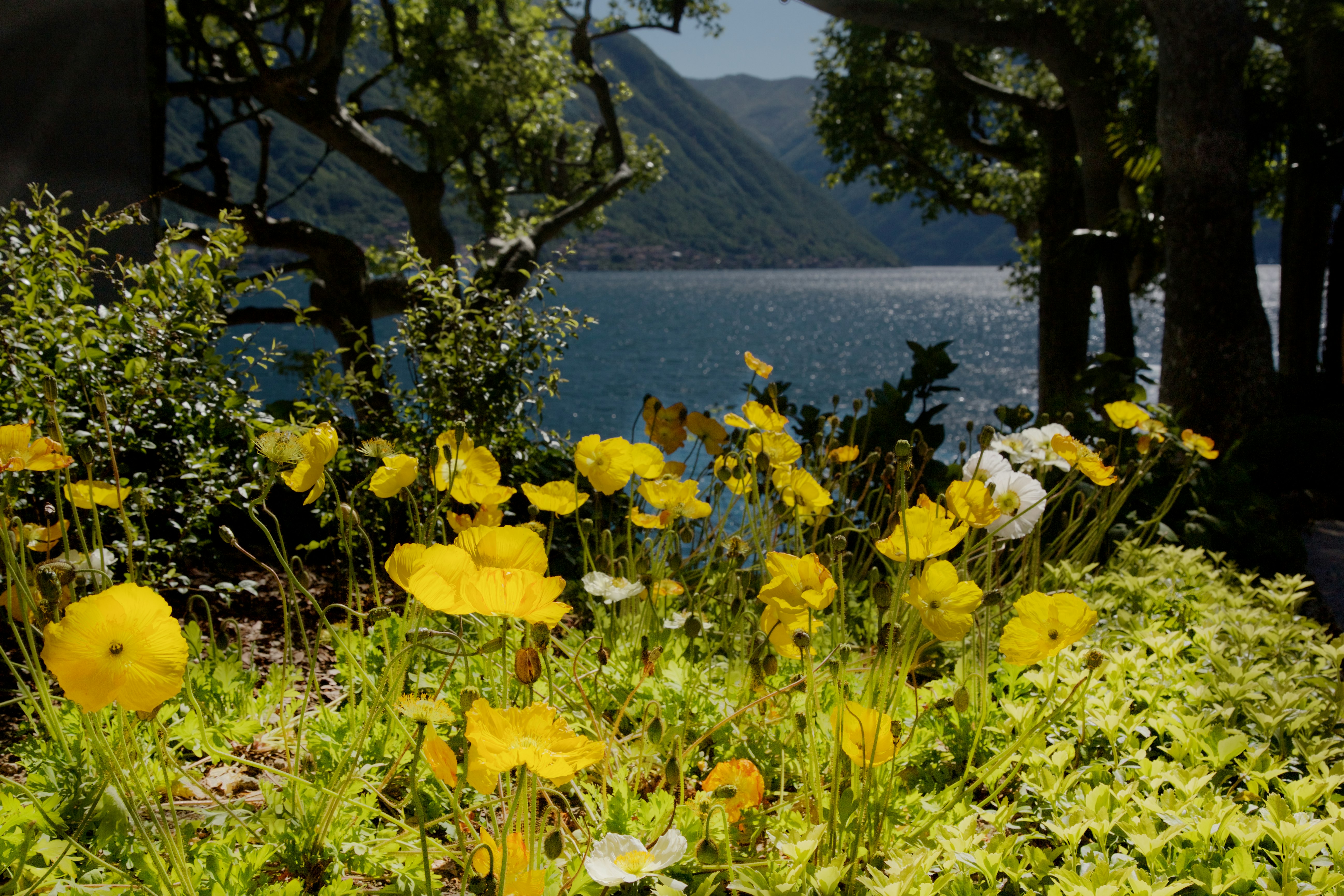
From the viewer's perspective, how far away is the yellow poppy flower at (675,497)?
1.74 meters

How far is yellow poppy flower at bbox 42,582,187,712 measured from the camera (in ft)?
2.74

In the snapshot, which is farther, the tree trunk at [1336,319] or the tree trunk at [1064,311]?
the tree trunk at [1064,311]

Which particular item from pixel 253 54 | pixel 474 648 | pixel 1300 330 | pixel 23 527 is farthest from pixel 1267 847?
pixel 253 54

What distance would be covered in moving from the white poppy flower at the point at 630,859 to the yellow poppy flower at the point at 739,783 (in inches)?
7.1

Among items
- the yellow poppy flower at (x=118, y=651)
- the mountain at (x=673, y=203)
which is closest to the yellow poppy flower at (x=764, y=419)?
the yellow poppy flower at (x=118, y=651)

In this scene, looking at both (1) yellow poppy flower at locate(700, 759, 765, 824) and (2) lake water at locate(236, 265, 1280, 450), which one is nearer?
(1) yellow poppy flower at locate(700, 759, 765, 824)

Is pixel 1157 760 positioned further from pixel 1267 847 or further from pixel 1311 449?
pixel 1311 449

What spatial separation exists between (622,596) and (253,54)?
7.86 m

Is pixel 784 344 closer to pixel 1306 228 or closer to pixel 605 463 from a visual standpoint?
pixel 1306 228

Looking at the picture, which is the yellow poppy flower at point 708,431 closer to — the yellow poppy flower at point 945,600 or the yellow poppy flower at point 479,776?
the yellow poppy flower at point 945,600

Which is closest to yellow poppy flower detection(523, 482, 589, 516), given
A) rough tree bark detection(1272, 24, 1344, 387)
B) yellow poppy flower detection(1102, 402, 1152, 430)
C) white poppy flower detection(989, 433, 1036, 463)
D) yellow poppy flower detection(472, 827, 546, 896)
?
yellow poppy flower detection(472, 827, 546, 896)

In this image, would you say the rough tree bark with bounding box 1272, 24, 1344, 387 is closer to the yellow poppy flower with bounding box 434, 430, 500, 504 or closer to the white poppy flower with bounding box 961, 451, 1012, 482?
the white poppy flower with bounding box 961, 451, 1012, 482

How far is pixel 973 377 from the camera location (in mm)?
27484

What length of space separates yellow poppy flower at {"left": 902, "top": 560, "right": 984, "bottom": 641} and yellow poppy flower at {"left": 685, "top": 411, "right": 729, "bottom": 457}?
1.20 meters
